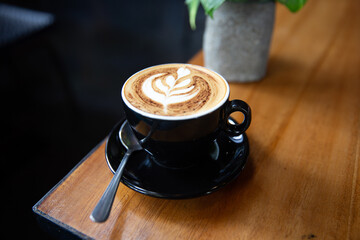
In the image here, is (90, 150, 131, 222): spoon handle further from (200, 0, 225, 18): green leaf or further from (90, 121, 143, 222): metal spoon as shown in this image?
(200, 0, 225, 18): green leaf

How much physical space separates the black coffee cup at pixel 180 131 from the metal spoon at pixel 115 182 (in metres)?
0.03

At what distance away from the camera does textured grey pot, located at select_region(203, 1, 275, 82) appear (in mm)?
617

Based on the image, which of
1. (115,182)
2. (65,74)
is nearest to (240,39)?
(115,182)

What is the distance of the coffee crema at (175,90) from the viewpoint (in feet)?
1.37

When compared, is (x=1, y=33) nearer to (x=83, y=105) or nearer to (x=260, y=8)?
(x=83, y=105)

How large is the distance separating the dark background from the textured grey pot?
753mm

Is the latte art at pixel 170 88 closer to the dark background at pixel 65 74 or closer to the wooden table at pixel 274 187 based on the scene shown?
the wooden table at pixel 274 187

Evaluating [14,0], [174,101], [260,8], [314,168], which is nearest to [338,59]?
[260,8]

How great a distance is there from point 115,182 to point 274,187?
0.25m

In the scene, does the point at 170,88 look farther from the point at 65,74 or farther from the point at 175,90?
the point at 65,74

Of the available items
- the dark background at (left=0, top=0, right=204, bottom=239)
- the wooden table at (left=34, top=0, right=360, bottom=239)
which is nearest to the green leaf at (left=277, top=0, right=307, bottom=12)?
the wooden table at (left=34, top=0, right=360, bottom=239)

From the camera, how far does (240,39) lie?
65 cm

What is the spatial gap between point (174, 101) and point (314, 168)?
27 centimetres

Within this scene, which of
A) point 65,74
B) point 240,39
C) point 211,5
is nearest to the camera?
point 211,5
